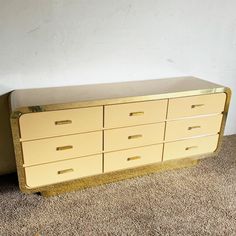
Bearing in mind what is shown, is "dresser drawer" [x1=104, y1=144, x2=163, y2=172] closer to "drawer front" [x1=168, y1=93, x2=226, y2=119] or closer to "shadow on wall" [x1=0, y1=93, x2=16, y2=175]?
"drawer front" [x1=168, y1=93, x2=226, y2=119]

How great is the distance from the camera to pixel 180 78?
85.0 inches

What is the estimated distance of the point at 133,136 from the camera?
1.79m

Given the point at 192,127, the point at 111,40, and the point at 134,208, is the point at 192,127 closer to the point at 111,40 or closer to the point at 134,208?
the point at 134,208

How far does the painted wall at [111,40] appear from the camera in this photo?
5.50 feet

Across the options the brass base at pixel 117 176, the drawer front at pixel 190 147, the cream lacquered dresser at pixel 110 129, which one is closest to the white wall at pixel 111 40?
the cream lacquered dresser at pixel 110 129

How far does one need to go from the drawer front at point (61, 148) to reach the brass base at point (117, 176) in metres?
0.21

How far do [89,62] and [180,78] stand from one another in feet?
2.56

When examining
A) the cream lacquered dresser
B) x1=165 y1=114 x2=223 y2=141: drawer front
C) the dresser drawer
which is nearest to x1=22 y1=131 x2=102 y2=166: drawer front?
the cream lacquered dresser

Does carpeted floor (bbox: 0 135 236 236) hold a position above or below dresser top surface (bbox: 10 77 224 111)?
below

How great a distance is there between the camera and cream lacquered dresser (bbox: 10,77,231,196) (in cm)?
154

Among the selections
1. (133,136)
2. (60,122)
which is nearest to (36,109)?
(60,122)

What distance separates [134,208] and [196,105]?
0.85 meters

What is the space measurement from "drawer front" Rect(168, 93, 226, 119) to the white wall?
39cm

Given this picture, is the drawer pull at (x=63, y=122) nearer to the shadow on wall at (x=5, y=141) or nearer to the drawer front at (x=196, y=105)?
the shadow on wall at (x=5, y=141)
